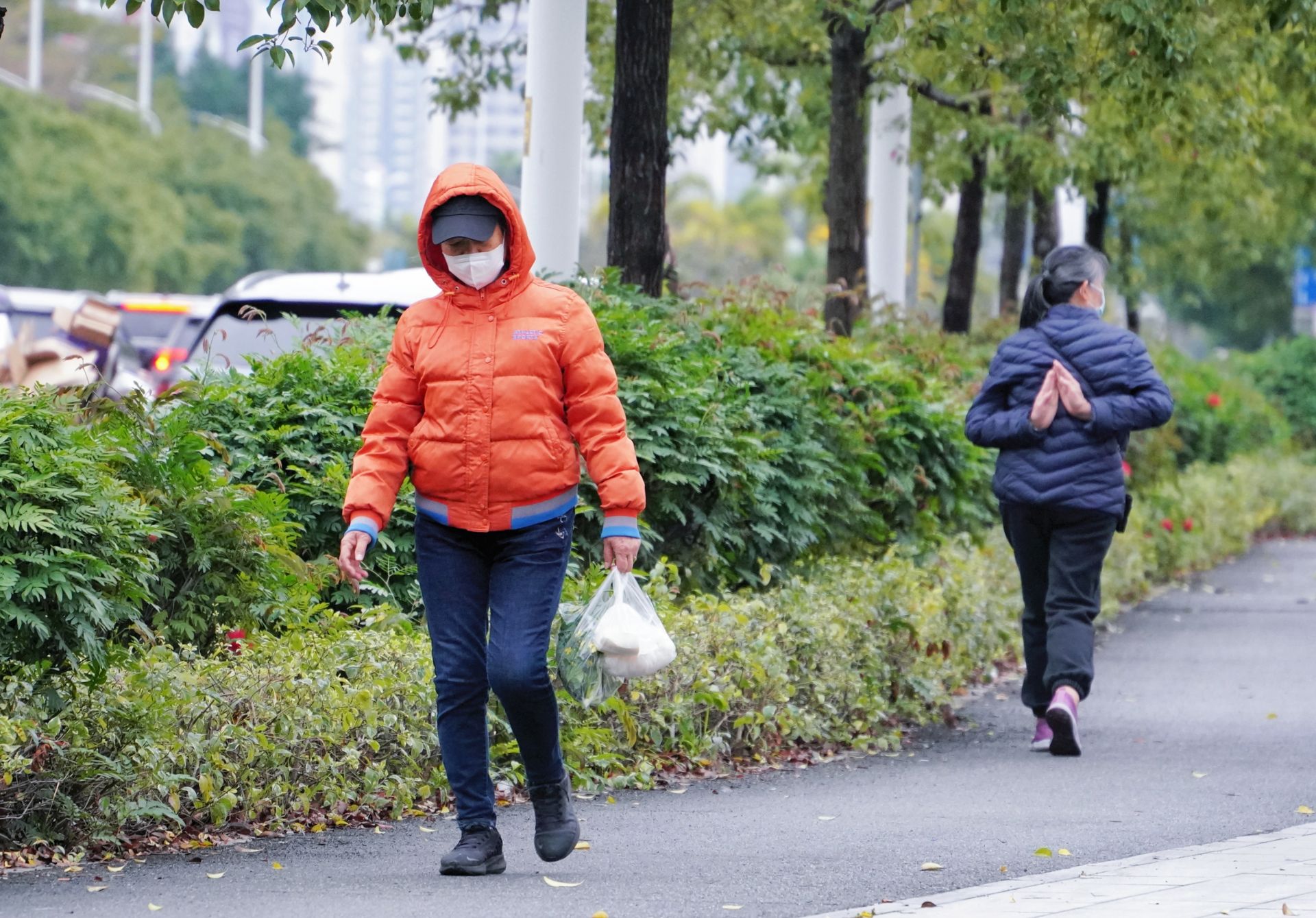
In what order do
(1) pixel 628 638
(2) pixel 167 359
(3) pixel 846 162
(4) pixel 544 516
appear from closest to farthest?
1. (4) pixel 544 516
2. (1) pixel 628 638
3. (3) pixel 846 162
4. (2) pixel 167 359

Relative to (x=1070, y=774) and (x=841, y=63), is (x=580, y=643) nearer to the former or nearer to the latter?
(x=1070, y=774)

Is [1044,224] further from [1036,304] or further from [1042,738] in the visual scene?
[1042,738]

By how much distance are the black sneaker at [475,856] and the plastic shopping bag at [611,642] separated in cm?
47

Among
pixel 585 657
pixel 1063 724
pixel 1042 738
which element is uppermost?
pixel 585 657

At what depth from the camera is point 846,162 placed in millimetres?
13922

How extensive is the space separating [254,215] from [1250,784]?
77.2 m

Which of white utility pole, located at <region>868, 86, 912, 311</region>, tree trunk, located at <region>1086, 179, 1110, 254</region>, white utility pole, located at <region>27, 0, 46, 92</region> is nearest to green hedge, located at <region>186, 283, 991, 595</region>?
white utility pole, located at <region>868, 86, 912, 311</region>

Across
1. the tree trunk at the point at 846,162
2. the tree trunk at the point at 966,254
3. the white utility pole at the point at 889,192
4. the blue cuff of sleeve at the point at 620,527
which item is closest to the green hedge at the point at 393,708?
the blue cuff of sleeve at the point at 620,527

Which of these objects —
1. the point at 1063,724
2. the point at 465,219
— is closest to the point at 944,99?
the point at 1063,724

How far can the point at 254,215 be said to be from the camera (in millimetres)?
81438

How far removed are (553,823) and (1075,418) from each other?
10.4 feet

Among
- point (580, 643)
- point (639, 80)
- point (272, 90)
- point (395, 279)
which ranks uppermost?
point (272, 90)

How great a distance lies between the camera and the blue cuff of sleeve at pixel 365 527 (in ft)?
16.9

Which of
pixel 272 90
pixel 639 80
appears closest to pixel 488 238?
pixel 639 80
